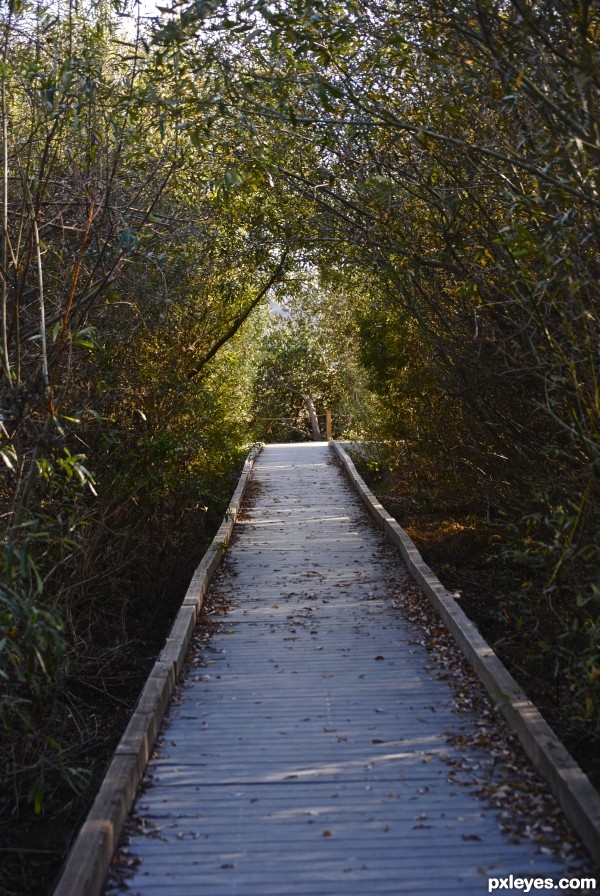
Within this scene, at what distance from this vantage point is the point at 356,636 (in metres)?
7.08

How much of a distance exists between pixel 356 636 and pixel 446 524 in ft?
17.4

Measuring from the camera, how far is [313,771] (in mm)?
4730

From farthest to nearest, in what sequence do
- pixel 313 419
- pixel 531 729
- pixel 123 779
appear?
pixel 313 419, pixel 531 729, pixel 123 779

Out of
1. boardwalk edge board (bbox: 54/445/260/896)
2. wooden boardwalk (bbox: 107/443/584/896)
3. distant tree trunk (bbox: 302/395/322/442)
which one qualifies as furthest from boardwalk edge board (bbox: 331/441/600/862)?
distant tree trunk (bbox: 302/395/322/442)

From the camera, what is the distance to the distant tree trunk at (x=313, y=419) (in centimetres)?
2766

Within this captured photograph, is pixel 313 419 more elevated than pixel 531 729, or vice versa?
pixel 313 419

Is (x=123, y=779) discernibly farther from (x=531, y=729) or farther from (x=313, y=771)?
(x=531, y=729)

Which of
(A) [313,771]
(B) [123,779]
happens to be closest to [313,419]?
(A) [313,771]

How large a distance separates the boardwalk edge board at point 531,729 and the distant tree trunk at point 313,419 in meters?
19.6

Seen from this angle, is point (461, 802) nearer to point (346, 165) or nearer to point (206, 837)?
point (206, 837)

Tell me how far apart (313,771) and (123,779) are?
981 mm

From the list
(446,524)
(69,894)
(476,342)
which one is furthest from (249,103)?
(446,524)

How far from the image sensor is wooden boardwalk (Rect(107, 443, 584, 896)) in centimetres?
378

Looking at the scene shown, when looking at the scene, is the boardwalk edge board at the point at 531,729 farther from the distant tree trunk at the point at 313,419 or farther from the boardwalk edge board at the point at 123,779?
the distant tree trunk at the point at 313,419
